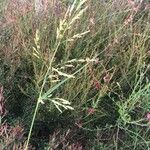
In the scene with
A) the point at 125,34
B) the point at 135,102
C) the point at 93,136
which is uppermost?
the point at 125,34

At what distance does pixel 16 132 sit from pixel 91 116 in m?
0.66

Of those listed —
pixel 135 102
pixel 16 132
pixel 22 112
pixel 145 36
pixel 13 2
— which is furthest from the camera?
pixel 13 2

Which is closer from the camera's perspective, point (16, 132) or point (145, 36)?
point (16, 132)

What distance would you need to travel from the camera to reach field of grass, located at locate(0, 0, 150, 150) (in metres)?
2.28

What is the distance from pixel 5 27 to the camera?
2740 millimetres

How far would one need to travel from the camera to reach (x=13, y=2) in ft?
9.52

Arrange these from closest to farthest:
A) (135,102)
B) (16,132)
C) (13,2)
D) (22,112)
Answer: (16,132)
(135,102)
(22,112)
(13,2)

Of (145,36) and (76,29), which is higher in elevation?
(76,29)

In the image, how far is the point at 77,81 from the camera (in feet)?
7.77

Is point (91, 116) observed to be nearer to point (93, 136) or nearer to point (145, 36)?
point (93, 136)

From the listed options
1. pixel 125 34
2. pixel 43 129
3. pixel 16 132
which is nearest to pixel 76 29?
pixel 125 34

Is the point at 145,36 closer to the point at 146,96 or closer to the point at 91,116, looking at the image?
the point at 146,96

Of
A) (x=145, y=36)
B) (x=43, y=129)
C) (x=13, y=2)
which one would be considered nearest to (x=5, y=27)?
(x=13, y=2)

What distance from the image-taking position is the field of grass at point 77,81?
7.48ft
